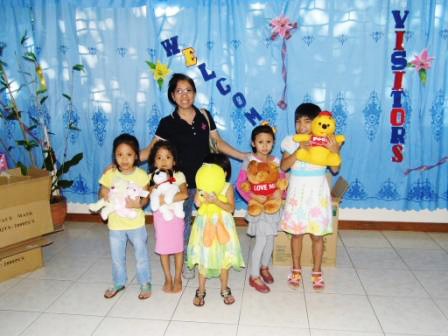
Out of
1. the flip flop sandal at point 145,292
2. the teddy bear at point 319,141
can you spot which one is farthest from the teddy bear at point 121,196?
the teddy bear at point 319,141

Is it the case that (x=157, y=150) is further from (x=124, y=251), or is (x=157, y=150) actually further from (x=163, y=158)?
(x=124, y=251)

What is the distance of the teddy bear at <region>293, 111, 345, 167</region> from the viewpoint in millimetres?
2104

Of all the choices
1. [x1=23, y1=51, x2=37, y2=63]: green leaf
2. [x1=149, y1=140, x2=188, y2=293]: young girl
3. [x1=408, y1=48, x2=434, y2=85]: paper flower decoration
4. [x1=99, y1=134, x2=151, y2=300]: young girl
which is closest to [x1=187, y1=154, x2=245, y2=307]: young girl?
[x1=149, y1=140, x2=188, y2=293]: young girl

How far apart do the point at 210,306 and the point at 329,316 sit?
0.64m

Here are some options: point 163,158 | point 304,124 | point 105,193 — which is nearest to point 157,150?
point 163,158

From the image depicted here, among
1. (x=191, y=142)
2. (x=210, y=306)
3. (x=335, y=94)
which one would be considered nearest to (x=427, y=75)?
(x=335, y=94)

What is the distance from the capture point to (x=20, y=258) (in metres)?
2.59

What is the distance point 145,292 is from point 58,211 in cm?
147

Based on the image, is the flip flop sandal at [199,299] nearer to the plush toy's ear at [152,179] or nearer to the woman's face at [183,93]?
the plush toy's ear at [152,179]

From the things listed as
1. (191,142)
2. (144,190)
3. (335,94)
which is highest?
(335,94)

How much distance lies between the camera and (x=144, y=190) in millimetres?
2211

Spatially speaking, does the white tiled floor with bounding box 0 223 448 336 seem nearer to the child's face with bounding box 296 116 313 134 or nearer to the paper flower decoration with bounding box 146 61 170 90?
the child's face with bounding box 296 116 313 134

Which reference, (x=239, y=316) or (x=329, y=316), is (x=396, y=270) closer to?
(x=329, y=316)

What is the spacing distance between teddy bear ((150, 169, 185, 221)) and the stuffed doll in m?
0.14
